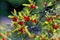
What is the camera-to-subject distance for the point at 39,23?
5.01 ft

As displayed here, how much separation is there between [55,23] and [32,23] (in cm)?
18

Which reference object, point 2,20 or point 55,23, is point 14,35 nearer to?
point 55,23

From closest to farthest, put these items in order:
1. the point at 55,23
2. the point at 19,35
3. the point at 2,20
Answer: the point at 55,23, the point at 19,35, the point at 2,20

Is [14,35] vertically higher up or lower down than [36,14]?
lower down

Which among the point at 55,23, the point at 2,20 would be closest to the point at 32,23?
the point at 55,23

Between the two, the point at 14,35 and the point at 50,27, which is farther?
the point at 14,35

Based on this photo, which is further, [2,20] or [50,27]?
[2,20]

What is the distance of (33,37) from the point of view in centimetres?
153

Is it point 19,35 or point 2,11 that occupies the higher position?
point 19,35

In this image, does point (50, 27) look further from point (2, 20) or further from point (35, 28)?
point (2, 20)

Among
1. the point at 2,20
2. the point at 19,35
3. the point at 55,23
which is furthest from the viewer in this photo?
the point at 2,20

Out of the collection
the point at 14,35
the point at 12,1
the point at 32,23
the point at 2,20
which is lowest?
the point at 2,20

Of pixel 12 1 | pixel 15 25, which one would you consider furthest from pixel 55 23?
pixel 12 1

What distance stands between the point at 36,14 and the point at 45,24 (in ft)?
0.34
